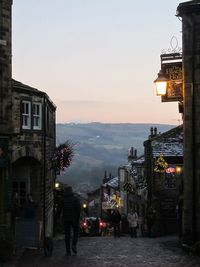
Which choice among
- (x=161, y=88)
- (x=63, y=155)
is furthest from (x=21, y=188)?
(x=161, y=88)

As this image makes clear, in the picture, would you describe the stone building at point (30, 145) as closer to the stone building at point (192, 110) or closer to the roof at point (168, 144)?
the stone building at point (192, 110)

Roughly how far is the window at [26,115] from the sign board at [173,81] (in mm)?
10095

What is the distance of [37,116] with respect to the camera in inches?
1076

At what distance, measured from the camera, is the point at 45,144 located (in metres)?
27.8

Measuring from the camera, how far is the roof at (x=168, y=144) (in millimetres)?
36537

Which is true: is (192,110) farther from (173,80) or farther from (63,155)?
(63,155)

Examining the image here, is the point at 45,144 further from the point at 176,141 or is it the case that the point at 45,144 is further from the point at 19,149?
the point at 176,141

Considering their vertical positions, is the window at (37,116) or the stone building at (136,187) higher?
the window at (37,116)

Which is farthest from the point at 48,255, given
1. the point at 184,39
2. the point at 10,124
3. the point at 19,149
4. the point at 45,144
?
the point at 45,144

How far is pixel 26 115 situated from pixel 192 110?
11838 mm

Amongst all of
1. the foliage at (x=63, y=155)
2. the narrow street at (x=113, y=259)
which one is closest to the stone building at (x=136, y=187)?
the foliage at (x=63, y=155)

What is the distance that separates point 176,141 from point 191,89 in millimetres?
22115

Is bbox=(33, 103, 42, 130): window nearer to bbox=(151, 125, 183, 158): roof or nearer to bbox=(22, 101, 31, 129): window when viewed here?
bbox=(22, 101, 31, 129): window

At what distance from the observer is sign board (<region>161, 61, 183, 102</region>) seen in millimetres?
17281
